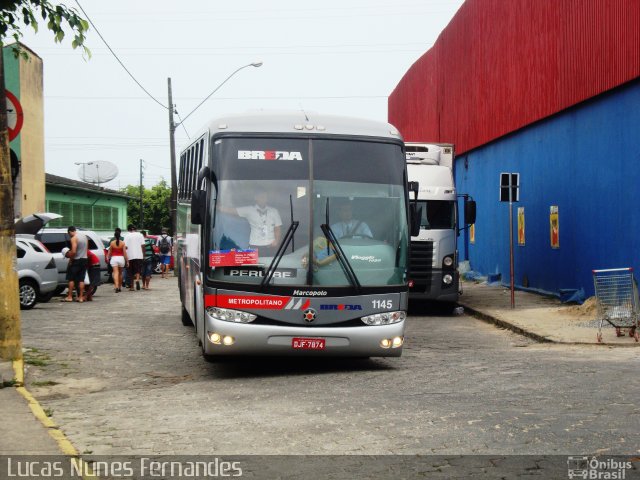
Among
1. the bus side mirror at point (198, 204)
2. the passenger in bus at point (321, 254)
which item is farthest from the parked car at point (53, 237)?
the passenger in bus at point (321, 254)

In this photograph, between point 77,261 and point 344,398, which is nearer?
point 344,398

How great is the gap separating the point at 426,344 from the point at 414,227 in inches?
126

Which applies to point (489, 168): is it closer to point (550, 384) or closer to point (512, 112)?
point (512, 112)

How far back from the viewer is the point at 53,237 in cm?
2677

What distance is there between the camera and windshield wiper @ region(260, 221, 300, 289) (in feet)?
37.2

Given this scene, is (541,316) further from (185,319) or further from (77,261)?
(77,261)

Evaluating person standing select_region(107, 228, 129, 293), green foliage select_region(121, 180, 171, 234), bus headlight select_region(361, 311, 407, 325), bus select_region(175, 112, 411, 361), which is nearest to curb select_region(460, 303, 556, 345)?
bus headlight select_region(361, 311, 407, 325)

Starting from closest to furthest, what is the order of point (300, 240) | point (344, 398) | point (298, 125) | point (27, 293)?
point (344, 398)
point (300, 240)
point (298, 125)
point (27, 293)

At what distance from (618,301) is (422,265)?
5853 mm

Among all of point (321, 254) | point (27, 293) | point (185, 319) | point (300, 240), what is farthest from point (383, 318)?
point (27, 293)

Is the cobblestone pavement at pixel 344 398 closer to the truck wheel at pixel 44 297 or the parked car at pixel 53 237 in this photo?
the truck wheel at pixel 44 297

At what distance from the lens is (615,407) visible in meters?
8.80

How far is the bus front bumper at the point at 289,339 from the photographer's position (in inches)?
444

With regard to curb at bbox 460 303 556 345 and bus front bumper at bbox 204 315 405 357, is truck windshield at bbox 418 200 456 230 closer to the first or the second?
curb at bbox 460 303 556 345
